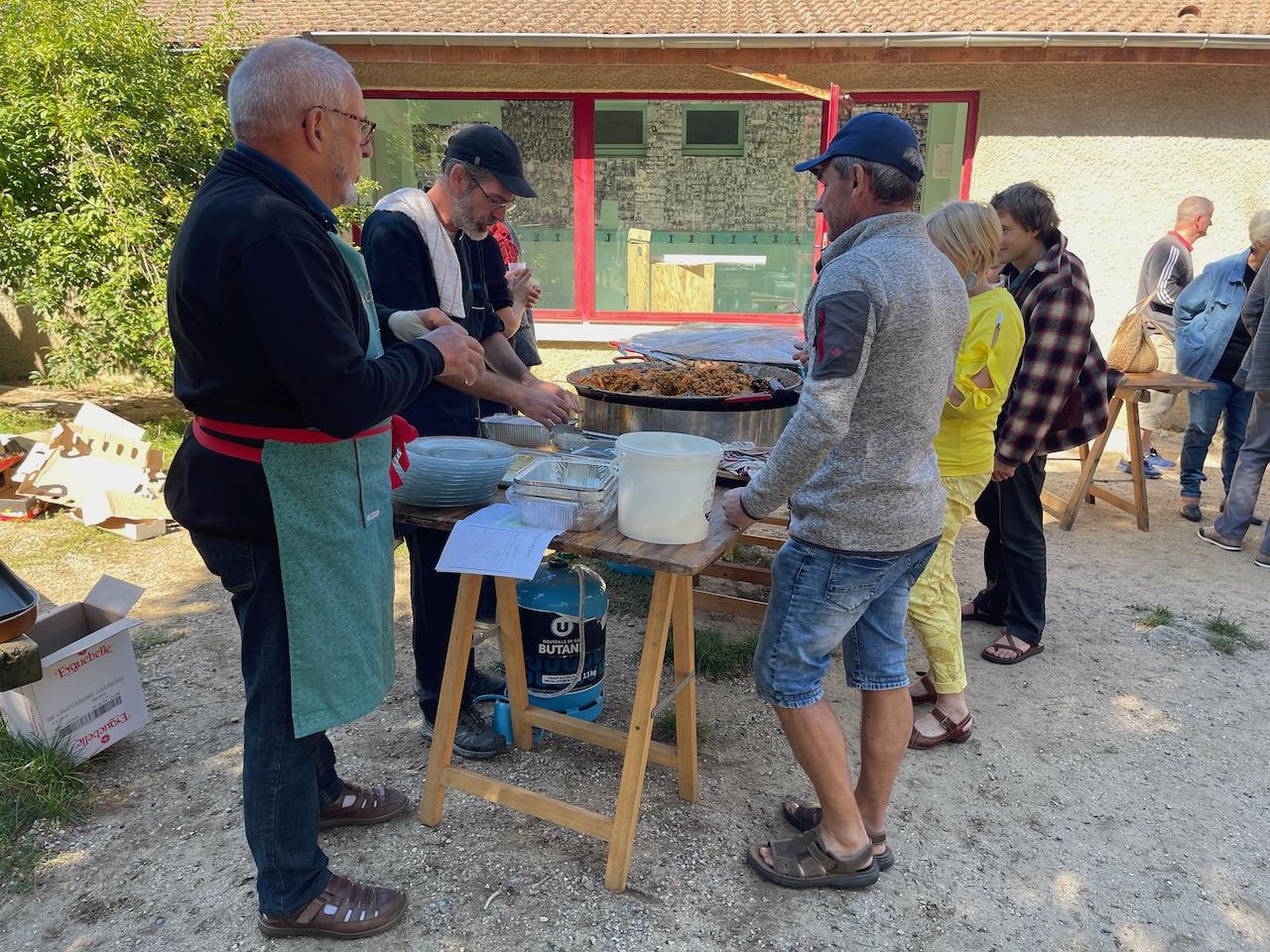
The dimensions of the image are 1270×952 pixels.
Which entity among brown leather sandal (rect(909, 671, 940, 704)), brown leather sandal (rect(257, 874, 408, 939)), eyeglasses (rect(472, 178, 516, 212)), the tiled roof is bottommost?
brown leather sandal (rect(909, 671, 940, 704))

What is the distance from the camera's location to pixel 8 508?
206 inches

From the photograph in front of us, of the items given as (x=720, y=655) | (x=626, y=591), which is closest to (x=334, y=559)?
(x=720, y=655)

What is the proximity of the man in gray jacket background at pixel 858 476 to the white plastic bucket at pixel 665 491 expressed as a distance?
0.14 m

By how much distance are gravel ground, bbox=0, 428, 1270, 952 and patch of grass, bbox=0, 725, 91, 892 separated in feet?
0.18

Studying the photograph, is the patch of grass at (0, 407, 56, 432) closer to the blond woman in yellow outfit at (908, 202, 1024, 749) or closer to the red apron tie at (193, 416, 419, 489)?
the red apron tie at (193, 416, 419, 489)

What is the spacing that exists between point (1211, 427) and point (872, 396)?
4.92m

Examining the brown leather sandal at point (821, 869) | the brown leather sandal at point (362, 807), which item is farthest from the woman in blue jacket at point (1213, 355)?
the brown leather sandal at point (362, 807)

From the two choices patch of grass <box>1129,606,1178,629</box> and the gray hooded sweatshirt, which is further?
patch of grass <box>1129,606,1178,629</box>

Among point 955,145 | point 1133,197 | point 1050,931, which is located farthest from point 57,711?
point 1133,197

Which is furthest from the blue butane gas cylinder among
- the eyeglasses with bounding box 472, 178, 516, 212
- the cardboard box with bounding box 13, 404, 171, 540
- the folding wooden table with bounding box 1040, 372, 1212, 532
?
the folding wooden table with bounding box 1040, 372, 1212, 532

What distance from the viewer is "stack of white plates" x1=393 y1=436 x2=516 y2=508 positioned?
231cm

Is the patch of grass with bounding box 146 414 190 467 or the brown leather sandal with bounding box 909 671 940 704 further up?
the patch of grass with bounding box 146 414 190 467

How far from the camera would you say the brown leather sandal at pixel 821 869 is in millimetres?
2420

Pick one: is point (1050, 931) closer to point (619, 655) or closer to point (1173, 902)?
point (1173, 902)
